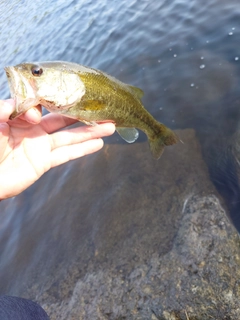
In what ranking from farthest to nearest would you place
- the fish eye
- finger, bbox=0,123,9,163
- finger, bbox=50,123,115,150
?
finger, bbox=50,123,115,150 < finger, bbox=0,123,9,163 < the fish eye

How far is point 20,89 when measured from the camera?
8.77ft

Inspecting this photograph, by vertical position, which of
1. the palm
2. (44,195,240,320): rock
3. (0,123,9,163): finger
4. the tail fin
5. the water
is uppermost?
(0,123,9,163): finger

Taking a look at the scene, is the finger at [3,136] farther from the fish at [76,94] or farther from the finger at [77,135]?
the finger at [77,135]

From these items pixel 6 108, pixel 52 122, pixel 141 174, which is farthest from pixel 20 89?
pixel 141 174

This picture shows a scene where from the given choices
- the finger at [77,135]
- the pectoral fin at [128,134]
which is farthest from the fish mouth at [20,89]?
the pectoral fin at [128,134]

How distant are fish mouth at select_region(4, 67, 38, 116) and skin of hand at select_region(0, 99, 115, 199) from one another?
171 millimetres

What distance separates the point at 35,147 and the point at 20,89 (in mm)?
869

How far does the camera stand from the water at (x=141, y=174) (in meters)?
4.50

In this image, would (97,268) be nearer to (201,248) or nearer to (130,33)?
(201,248)

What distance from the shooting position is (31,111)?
2793mm

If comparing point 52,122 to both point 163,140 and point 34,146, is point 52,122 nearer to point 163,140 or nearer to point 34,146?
point 34,146

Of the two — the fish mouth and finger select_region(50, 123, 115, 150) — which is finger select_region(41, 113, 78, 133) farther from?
the fish mouth

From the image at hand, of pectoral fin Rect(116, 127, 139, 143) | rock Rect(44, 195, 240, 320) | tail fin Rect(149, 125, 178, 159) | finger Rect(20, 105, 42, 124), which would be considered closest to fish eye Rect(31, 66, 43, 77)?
finger Rect(20, 105, 42, 124)

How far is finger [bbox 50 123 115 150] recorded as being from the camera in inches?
137
